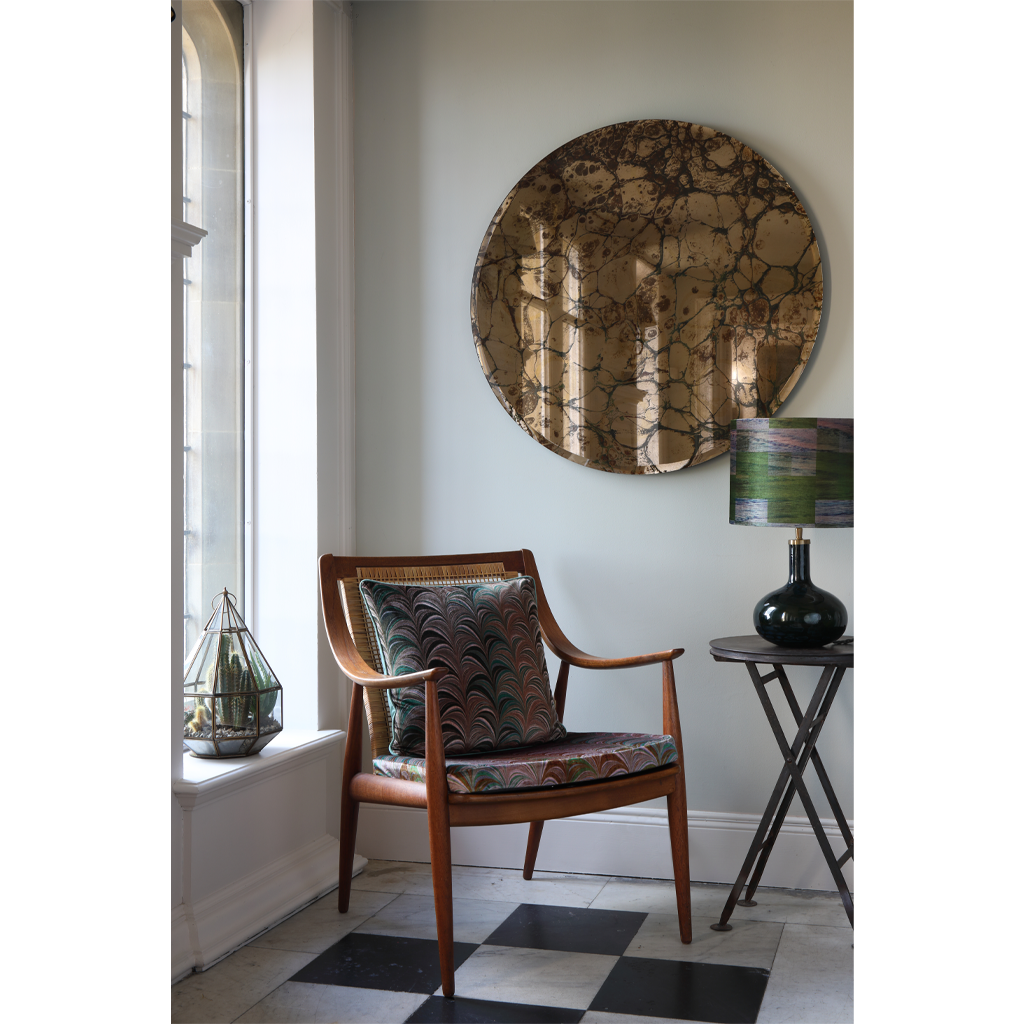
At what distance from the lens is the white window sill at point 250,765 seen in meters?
2.21

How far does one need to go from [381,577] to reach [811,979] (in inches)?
54.4

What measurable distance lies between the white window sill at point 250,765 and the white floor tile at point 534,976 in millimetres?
684

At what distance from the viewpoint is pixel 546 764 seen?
211cm

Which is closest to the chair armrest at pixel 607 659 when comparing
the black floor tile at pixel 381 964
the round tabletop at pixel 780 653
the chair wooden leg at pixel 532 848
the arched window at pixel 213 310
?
the round tabletop at pixel 780 653

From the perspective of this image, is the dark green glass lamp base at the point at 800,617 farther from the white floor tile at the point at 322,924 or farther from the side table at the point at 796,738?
the white floor tile at the point at 322,924

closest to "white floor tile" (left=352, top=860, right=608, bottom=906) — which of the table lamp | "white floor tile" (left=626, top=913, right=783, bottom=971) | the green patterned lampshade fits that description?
"white floor tile" (left=626, top=913, right=783, bottom=971)

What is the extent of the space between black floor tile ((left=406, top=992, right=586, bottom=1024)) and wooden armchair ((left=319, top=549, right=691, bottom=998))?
48 millimetres

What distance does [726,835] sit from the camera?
2.71 m

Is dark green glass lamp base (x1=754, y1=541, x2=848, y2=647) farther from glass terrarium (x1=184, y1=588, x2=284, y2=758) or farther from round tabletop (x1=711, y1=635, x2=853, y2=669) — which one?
glass terrarium (x1=184, y1=588, x2=284, y2=758)

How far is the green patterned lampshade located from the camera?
7.47 feet
